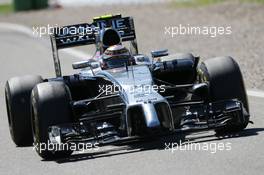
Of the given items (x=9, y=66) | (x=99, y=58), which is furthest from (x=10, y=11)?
(x=99, y=58)

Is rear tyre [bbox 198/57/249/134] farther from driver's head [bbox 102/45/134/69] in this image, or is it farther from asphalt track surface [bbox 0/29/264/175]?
driver's head [bbox 102/45/134/69]

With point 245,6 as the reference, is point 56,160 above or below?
below

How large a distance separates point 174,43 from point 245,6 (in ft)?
22.2

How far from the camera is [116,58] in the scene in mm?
11172

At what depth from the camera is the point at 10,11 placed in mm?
46469

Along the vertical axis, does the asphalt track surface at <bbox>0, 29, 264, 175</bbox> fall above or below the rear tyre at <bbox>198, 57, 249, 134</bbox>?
below

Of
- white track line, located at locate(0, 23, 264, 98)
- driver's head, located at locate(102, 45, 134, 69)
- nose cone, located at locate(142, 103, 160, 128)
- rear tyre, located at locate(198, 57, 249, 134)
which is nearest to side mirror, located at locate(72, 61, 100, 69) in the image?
driver's head, located at locate(102, 45, 134, 69)

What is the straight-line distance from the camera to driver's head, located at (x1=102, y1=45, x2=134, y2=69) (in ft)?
36.5

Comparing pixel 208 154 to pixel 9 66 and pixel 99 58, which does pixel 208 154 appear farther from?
pixel 9 66

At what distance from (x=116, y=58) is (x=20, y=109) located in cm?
133

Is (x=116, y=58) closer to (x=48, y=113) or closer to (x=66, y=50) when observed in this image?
(x=48, y=113)

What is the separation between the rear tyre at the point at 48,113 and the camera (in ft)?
32.1

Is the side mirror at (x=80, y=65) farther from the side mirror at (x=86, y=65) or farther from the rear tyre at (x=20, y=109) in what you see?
the rear tyre at (x=20, y=109)

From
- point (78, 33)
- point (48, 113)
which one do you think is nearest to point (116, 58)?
point (78, 33)
